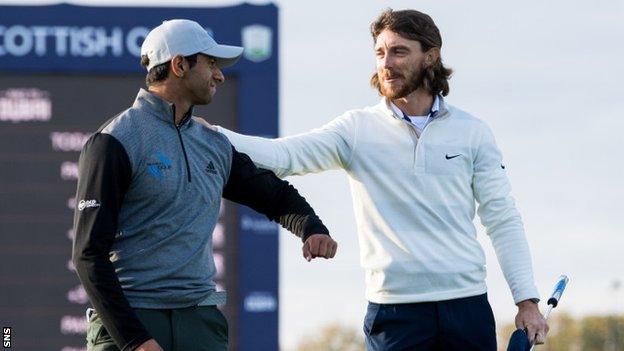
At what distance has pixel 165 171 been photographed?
4.93 m

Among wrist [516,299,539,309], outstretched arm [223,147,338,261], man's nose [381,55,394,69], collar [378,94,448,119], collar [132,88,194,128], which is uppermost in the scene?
man's nose [381,55,394,69]

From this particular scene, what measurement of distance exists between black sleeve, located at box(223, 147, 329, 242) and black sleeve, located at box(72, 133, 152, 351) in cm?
53

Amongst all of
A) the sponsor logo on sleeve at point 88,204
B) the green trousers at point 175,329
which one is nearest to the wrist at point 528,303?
the green trousers at point 175,329

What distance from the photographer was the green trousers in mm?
4922

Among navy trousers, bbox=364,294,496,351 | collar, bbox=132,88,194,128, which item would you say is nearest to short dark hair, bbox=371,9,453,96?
navy trousers, bbox=364,294,496,351

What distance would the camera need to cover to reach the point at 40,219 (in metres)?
9.61

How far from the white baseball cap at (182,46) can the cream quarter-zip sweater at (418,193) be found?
565 millimetres

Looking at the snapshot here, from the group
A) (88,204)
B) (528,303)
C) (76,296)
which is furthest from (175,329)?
(76,296)

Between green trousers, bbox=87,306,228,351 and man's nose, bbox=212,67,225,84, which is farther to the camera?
man's nose, bbox=212,67,225,84

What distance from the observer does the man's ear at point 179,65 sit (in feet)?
16.6

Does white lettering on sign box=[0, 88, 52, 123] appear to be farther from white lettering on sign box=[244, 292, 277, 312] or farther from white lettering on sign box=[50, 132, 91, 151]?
white lettering on sign box=[244, 292, 277, 312]

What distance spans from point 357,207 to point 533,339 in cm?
69

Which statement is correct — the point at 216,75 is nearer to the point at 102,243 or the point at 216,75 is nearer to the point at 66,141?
the point at 102,243

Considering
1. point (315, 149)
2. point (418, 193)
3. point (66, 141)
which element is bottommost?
point (66, 141)
